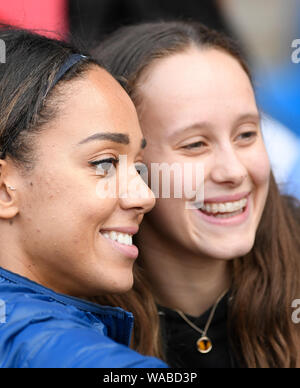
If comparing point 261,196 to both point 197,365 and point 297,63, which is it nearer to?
point 197,365

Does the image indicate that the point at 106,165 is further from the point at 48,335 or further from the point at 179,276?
the point at 179,276

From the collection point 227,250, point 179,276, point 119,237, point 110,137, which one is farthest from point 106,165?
point 179,276

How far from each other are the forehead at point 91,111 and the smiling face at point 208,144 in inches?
11.7

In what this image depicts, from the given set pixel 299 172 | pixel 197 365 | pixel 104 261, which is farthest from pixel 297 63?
pixel 104 261

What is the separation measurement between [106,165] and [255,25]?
292 centimetres

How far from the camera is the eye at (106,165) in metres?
1.43

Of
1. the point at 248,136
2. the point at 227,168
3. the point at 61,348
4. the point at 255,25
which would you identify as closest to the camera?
the point at 61,348

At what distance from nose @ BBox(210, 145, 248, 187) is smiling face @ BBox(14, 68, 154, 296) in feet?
1.22

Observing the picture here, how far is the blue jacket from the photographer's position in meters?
1.05

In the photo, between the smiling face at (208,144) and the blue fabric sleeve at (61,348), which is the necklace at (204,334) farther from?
the blue fabric sleeve at (61,348)

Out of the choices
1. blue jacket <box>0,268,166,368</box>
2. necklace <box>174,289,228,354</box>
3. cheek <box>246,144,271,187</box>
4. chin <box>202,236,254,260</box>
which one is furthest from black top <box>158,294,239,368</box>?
blue jacket <box>0,268,166,368</box>

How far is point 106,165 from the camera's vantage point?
1459 mm

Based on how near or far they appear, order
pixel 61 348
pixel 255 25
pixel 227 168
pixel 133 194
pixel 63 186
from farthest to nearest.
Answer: pixel 255 25 → pixel 227 168 → pixel 133 194 → pixel 63 186 → pixel 61 348

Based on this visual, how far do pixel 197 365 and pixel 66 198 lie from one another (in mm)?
826
